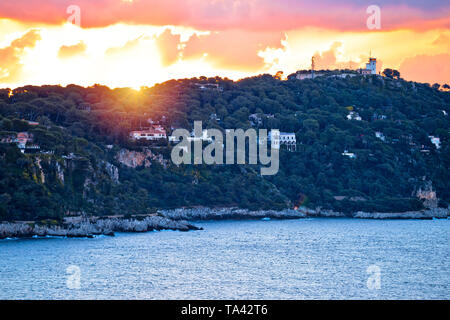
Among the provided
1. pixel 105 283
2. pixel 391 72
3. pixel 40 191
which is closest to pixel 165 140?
pixel 40 191

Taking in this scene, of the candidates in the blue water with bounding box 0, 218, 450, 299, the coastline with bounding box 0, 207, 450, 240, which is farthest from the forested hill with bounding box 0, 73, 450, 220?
the blue water with bounding box 0, 218, 450, 299

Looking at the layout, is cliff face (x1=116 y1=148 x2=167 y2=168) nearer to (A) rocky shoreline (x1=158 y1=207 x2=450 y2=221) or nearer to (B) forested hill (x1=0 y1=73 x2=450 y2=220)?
(B) forested hill (x1=0 y1=73 x2=450 y2=220)

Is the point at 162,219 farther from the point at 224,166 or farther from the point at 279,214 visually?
the point at 224,166

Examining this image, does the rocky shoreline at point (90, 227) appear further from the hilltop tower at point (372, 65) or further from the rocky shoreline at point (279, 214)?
the hilltop tower at point (372, 65)

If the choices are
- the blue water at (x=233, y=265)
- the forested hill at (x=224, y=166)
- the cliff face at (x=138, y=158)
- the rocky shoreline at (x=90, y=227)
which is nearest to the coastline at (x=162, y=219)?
the rocky shoreline at (x=90, y=227)

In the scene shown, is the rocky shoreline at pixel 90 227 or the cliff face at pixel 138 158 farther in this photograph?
the cliff face at pixel 138 158

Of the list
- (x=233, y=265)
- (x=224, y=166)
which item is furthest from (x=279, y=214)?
(x=233, y=265)
